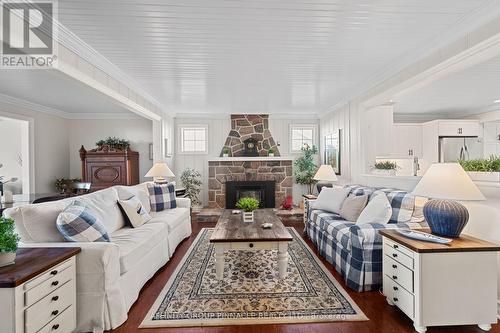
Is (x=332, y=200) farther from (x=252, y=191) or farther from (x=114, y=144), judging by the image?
(x=114, y=144)

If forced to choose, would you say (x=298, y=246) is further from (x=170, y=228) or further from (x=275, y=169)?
(x=275, y=169)

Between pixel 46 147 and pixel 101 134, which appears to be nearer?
pixel 46 147

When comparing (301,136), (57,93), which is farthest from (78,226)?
(301,136)

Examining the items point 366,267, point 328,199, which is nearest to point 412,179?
point 328,199

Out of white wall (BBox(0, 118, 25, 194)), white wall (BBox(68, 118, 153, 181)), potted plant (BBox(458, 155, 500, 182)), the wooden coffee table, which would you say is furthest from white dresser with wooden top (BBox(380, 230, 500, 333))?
white wall (BBox(0, 118, 25, 194))

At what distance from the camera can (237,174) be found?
6.29 metres

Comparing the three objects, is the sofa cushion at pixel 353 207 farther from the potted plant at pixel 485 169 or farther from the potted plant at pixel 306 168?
the potted plant at pixel 306 168

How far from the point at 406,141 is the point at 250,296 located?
18.0ft

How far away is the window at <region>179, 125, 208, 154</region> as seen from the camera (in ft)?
21.2

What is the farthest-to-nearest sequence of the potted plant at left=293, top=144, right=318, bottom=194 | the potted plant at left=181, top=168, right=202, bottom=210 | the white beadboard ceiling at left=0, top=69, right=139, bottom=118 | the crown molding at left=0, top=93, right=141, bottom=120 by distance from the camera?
the potted plant at left=293, top=144, right=318, bottom=194, the potted plant at left=181, top=168, right=202, bottom=210, the crown molding at left=0, top=93, right=141, bottom=120, the white beadboard ceiling at left=0, top=69, right=139, bottom=118

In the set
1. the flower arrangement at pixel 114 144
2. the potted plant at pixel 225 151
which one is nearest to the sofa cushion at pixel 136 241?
the flower arrangement at pixel 114 144

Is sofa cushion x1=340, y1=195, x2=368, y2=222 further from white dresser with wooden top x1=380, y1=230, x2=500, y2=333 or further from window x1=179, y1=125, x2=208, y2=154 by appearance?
window x1=179, y1=125, x2=208, y2=154

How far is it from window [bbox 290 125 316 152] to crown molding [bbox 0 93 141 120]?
4.12 metres

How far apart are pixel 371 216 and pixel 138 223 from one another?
288cm
